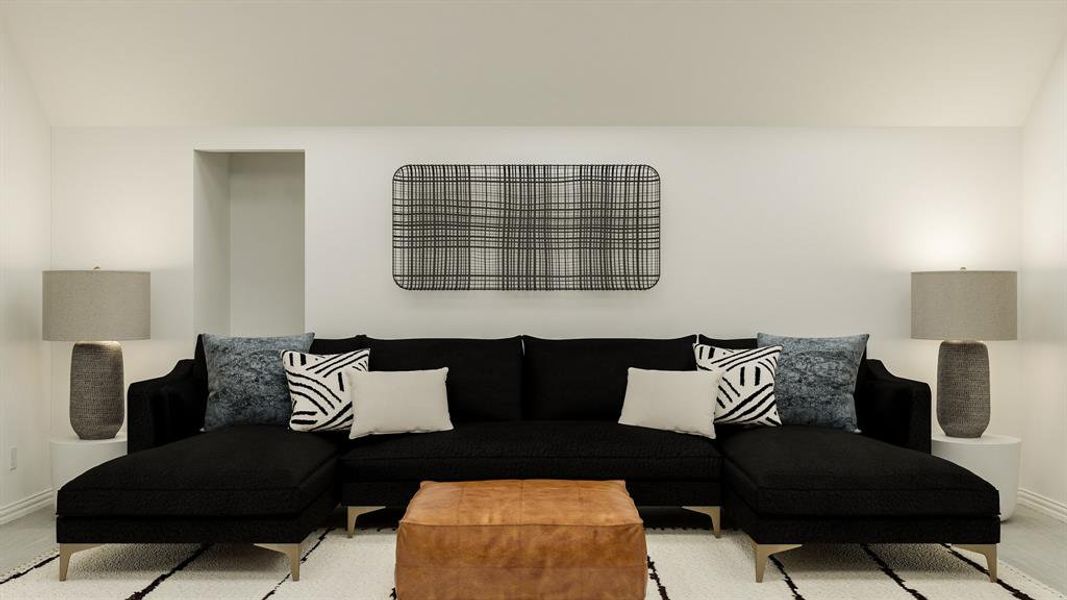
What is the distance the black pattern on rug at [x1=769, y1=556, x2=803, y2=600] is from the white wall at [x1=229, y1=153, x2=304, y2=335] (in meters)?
3.42

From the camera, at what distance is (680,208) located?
191 inches

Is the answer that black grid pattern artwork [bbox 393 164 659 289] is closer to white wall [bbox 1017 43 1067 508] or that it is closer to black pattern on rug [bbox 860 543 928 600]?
black pattern on rug [bbox 860 543 928 600]

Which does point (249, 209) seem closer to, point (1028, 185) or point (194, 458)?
point (194, 458)

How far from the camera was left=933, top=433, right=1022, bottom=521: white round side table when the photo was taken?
158 inches

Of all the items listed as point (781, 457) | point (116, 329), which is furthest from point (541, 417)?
point (116, 329)

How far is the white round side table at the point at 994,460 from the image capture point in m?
4.02

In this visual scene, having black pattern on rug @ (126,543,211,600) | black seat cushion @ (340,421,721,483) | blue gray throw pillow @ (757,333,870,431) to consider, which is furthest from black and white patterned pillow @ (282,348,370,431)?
blue gray throw pillow @ (757,333,870,431)

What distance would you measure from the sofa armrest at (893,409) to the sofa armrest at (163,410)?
11.3 feet

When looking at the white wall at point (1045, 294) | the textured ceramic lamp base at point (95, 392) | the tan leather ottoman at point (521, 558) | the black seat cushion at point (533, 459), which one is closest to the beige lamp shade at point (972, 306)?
the white wall at point (1045, 294)

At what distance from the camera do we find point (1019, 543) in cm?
373

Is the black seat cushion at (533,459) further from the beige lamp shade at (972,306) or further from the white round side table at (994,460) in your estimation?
the beige lamp shade at (972,306)

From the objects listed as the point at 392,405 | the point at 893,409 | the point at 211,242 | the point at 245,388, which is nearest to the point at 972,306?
the point at 893,409

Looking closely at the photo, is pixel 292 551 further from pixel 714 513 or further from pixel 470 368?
pixel 714 513

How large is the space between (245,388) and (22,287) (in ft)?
4.67
